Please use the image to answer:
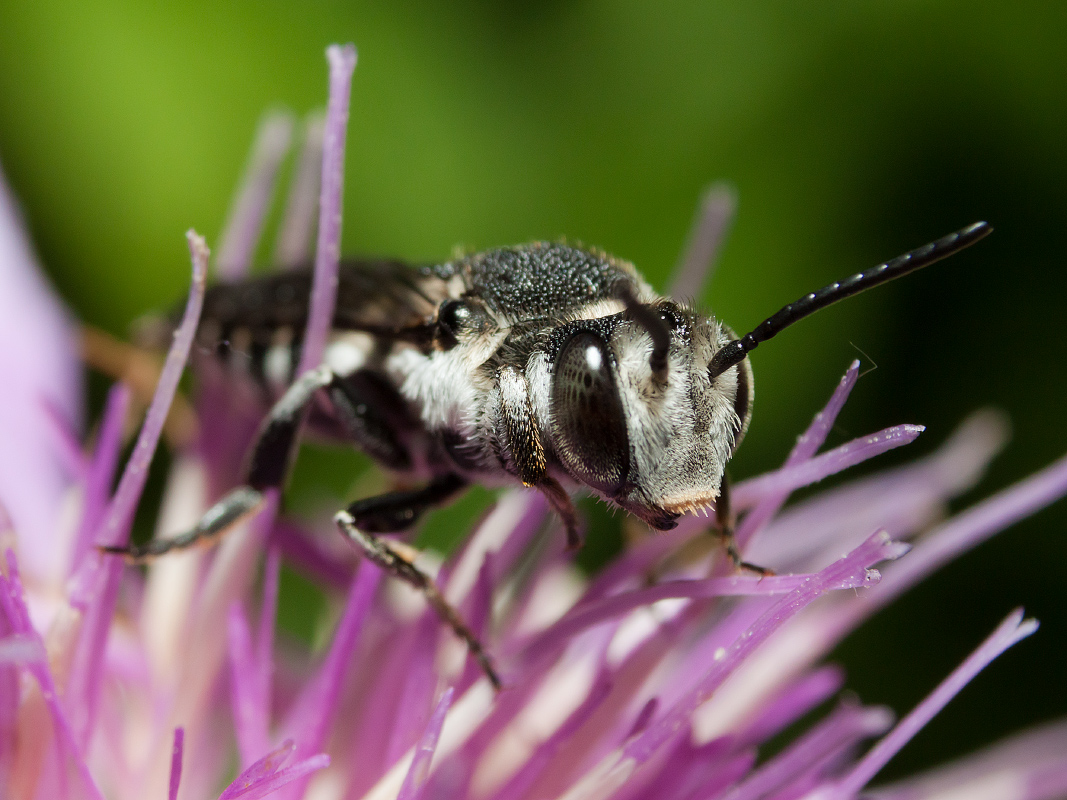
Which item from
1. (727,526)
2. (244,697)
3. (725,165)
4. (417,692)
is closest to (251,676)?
(244,697)

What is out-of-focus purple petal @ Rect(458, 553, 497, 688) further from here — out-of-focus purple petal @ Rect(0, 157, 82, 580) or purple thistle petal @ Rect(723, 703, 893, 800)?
out-of-focus purple petal @ Rect(0, 157, 82, 580)

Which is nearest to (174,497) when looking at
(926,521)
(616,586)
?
(616,586)

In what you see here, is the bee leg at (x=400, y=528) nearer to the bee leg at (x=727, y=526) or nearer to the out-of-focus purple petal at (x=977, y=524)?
the bee leg at (x=727, y=526)

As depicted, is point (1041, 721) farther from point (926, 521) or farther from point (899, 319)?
point (899, 319)

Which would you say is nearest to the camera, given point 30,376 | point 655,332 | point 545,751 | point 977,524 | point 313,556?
point 655,332

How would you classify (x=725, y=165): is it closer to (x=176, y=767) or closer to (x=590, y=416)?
(x=590, y=416)

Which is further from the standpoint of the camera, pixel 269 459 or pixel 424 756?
pixel 269 459
